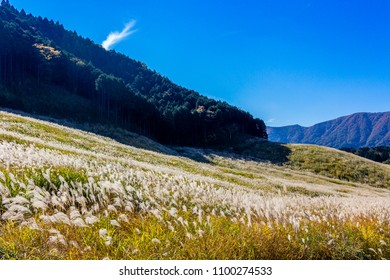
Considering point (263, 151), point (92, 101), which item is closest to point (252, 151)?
point (263, 151)

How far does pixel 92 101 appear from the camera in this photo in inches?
4085

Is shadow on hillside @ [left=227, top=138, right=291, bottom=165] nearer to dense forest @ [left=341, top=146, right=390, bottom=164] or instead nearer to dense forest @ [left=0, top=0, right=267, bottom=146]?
dense forest @ [left=0, top=0, right=267, bottom=146]

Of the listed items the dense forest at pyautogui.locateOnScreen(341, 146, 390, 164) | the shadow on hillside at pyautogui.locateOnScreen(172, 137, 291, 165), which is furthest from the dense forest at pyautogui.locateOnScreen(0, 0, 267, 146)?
the dense forest at pyautogui.locateOnScreen(341, 146, 390, 164)

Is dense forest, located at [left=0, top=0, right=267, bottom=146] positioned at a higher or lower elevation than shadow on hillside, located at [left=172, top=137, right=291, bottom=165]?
higher

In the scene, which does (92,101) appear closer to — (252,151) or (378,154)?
(252,151)

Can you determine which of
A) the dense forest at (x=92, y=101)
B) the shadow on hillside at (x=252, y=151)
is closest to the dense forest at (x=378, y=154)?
the dense forest at (x=92, y=101)

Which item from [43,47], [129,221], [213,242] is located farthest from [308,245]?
[43,47]

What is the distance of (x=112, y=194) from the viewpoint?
654 centimetres

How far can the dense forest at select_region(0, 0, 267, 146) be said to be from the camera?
85375mm

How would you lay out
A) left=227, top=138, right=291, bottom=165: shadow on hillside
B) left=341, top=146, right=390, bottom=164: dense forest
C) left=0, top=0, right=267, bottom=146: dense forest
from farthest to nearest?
left=341, top=146, right=390, bottom=164: dense forest, left=227, top=138, right=291, bottom=165: shadow on hillside, left=0, top=0, right=267, bottom=146: dense forest

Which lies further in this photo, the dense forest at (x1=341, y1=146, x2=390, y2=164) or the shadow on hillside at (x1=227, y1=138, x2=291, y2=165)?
the dense forest at (x1=341, y1=146, x2=390, y2=164)

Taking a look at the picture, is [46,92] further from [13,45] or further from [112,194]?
[112,194]

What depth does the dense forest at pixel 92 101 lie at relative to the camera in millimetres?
85375
